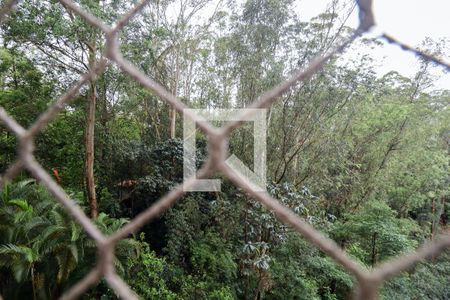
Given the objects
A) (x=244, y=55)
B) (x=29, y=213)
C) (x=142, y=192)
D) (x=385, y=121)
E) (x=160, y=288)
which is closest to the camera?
(x=29, y=213)

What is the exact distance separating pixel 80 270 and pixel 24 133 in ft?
9.47

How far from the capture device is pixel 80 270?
8.96 feet

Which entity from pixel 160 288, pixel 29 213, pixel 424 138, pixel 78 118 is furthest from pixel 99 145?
pixel 424 138

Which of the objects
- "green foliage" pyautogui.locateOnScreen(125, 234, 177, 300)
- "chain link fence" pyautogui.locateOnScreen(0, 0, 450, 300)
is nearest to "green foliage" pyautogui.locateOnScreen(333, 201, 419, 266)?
"green foliage" pyautogui.locateOnScreen(125, 234, 177, 300)

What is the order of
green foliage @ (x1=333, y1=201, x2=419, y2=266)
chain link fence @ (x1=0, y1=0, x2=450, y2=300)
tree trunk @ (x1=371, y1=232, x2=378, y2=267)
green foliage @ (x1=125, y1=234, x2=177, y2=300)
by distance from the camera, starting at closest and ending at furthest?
chain link fence @ (x1=0, y1=0, x2=450, y2=300), green foliage @ (x1=125, y1=234, x2=177, y2=300), green foliage @ (x1=333, y1=201, x2=419, y2=266), tree trunk @ (x1=371, y1=232, x2=378, y2=267)

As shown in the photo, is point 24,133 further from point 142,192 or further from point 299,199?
point 142,192

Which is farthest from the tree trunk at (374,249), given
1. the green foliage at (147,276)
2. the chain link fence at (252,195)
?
the chain link fence at (252,195)

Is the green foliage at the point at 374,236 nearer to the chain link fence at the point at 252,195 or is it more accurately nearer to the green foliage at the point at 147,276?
the green foliage at the point at 147,276

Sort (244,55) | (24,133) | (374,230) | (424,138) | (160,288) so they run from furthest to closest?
(424,138) < (244,55) < (374,230) < (160,288) < (24,133)

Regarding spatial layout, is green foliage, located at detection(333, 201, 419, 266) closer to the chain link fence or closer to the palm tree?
the palm tree

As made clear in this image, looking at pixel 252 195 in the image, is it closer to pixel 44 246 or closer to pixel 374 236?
pixel 44 246

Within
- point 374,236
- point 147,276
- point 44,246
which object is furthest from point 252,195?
point 374,236

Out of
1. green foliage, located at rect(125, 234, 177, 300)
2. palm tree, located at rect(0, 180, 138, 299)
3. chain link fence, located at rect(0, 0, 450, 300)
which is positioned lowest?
green foliage, located at rect(125, 234, 177, 300)

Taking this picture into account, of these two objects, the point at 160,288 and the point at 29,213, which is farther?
the point at 160,288
